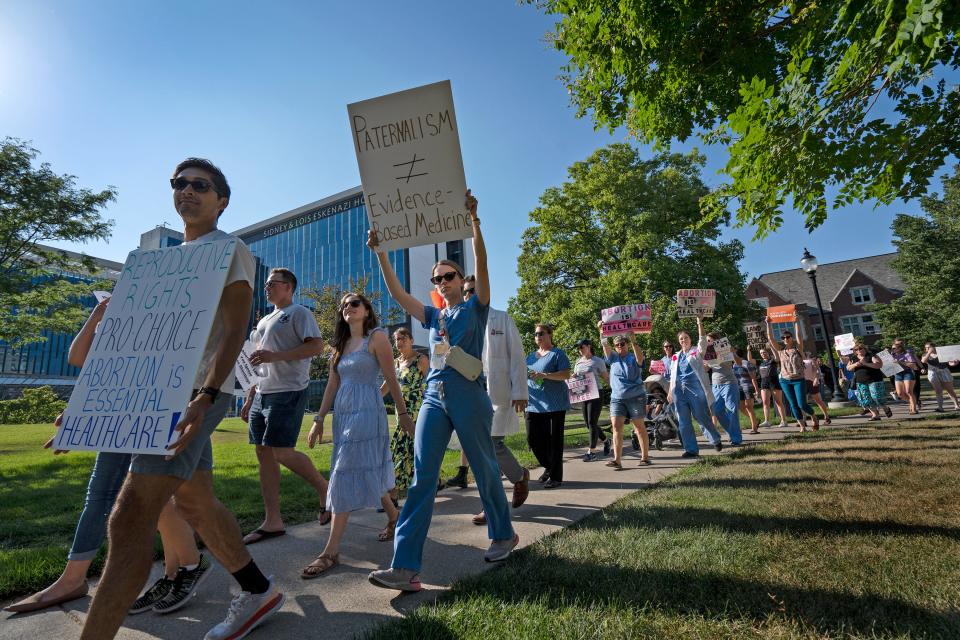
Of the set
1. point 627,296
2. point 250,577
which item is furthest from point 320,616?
point 627,296

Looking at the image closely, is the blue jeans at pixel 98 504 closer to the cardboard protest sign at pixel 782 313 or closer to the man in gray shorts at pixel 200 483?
the man in gray shorts at pixel 200 483

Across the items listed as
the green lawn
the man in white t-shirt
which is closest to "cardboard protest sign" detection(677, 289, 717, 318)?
the green lawn

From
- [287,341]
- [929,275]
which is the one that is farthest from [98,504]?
[929,275]

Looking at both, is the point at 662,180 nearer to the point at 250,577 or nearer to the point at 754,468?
the point at 754,468

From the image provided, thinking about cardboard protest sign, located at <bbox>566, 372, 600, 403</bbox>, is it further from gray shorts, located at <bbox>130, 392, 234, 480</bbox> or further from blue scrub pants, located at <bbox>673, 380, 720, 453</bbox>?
gray shorts, located at <bbox>130, 392, 234, 480</bbox>

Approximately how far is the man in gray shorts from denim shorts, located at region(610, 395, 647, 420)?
5535 millimetres

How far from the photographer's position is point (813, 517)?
11.6 ft

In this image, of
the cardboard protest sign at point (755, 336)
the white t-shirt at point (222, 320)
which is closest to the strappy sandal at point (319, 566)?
Result: the white t-shirt at point (222, 320)

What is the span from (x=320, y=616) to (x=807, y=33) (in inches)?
247

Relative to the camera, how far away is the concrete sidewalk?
232 centimetres

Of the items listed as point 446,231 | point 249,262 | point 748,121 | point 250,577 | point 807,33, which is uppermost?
point 807,33

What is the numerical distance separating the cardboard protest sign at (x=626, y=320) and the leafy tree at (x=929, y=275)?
3408cm

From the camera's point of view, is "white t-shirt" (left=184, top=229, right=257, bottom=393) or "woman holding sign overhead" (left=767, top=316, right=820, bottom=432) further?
"woman holding sign overhead" (left=767, top=316, right=820, bottom=432)

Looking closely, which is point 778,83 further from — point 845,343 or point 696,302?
point 845,343
